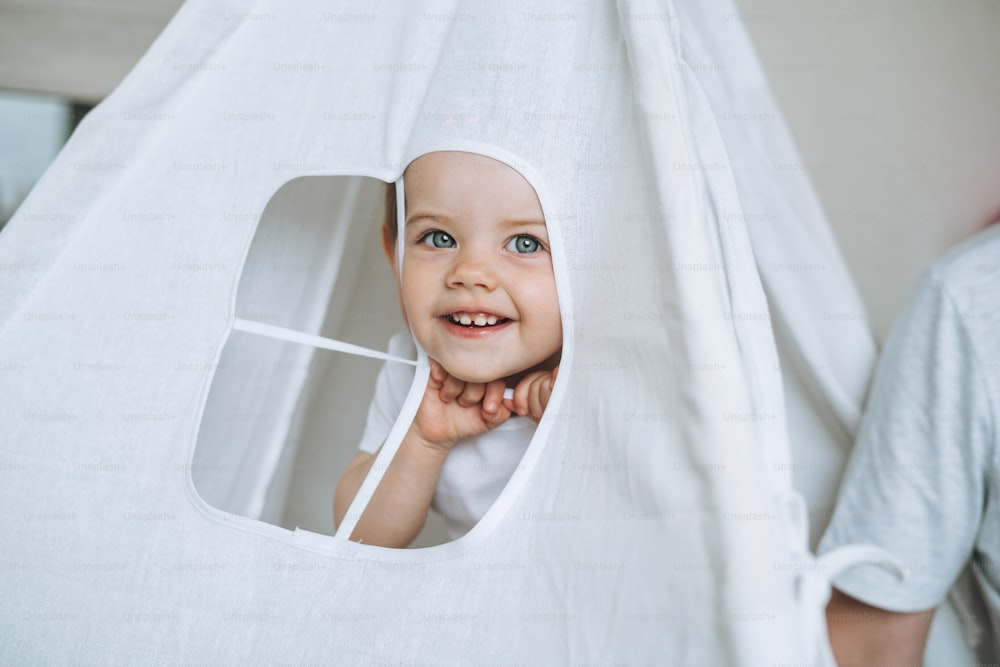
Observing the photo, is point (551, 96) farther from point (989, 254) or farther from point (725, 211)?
point (989, 254)

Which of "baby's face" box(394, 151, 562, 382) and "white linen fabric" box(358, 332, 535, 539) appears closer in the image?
"baby's face" box(394, 151, 562, 382)

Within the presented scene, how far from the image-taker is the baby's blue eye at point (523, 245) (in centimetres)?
82

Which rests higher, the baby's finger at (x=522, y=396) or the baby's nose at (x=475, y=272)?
the baby's nose at (x=475, y=272)

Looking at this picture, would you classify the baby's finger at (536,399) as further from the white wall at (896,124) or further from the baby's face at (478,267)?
the white wall at (896,124)

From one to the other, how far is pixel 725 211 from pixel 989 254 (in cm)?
27

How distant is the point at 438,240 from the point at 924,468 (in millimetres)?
535

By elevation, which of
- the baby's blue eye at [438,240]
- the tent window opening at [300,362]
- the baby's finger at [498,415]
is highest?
the baby's blue eye at [438,240]

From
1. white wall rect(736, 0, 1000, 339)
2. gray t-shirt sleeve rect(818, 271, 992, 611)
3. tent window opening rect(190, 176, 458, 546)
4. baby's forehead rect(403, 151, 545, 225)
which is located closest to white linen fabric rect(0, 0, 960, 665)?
baby's forehead rect(403, 151, 545, 225)

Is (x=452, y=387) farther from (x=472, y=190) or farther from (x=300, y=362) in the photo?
(x=300, y=362)

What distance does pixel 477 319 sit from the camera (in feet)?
2.75

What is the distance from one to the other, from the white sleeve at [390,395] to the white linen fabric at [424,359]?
13 cm

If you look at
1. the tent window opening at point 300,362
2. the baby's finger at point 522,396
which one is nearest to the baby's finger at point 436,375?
the baby's finger at point 522,396

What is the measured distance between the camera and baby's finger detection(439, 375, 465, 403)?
3.16ft

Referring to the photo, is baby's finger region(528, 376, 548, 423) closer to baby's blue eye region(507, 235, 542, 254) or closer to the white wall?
baby's blue eye region(507, 235, 542, 254)
